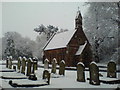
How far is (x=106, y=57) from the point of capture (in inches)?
1368

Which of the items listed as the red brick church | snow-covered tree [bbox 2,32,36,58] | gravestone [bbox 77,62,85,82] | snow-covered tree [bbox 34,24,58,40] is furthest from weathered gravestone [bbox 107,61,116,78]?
snow-covered tree [bbox 2,32,36,58]

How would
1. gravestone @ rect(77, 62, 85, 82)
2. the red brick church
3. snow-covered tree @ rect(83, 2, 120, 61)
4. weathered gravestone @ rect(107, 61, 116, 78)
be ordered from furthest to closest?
1. the red brick church
2. snow-covered tree @ rect(83, 2, 120, 61)
3. weathered gravestone @ rect(107, 61, 116, 78)
4. gravestone @ rect(77, 62, 85, 82)

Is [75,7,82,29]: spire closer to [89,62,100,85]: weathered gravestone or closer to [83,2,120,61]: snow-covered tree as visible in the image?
[83,2,120,61]: snow-covered tree

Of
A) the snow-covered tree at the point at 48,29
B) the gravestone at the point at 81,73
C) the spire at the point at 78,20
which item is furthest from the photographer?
the snow-covered tree at the point at 48,29

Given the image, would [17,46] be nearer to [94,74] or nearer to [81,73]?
[81,73]

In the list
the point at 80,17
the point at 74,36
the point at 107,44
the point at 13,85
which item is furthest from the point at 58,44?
the point at 13,85

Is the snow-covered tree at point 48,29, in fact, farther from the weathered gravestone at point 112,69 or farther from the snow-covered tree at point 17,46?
the weathered gravestone at point 112,69

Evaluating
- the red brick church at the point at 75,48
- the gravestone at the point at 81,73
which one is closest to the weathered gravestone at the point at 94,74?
the gravestone at the point at 81,73

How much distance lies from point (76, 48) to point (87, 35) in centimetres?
357

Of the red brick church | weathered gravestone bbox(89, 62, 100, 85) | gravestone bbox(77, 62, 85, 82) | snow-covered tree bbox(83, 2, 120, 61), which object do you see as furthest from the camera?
the red brick church

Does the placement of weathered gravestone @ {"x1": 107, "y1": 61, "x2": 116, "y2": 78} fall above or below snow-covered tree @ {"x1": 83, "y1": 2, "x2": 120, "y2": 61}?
below

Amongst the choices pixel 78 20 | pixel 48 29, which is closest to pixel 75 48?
pixel 78 20

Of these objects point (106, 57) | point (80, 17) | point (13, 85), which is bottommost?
point (13, 85)

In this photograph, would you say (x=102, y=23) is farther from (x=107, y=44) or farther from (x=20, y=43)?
(x=20, y=43)
